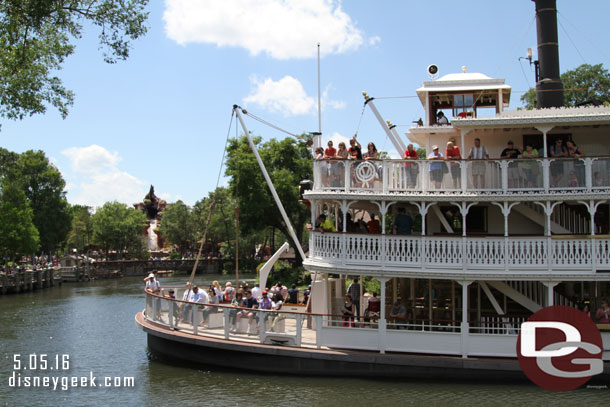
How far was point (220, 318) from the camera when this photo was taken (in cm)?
1861

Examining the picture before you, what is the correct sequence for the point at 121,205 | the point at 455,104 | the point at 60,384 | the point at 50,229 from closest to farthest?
1. the point at 60,384
2. the point at 455,104
3. the point at 50,229
4. the point at 121,205

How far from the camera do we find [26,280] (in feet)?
174

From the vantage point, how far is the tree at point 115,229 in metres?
86.4

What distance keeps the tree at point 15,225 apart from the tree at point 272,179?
20.8 metres

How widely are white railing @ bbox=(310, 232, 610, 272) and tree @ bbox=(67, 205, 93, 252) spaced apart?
82266mm

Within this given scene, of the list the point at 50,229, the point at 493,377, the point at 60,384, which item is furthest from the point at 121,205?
the point at 493,377

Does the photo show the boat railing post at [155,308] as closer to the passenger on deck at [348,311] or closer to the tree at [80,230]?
the passenger on deck at [348,311]

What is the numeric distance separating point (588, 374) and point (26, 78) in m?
16.1

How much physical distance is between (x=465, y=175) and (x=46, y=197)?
229 feet

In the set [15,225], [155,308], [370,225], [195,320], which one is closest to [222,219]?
[15,225]

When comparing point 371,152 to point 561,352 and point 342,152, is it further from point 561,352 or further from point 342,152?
point 561,352

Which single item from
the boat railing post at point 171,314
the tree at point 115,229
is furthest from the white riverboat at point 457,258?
the tree at point 115,229

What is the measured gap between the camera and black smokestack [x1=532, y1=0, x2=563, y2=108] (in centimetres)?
1864

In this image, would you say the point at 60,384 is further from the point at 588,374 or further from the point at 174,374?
the point at 588,374
